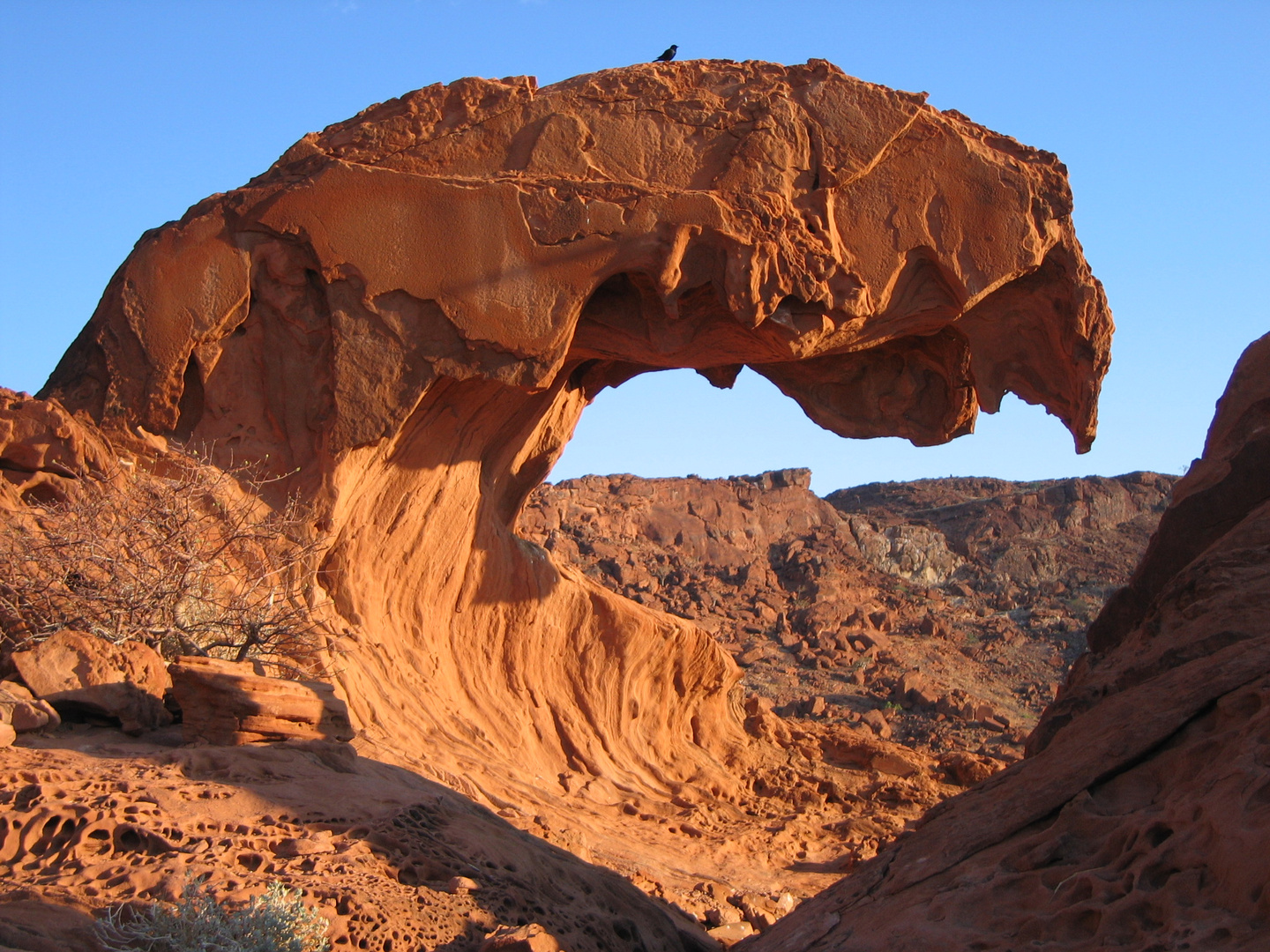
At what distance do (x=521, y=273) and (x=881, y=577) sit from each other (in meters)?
12.4

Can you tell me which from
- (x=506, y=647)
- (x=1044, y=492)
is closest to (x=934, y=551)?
(x=1044, y=492)

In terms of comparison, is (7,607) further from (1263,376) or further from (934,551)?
(934,551)

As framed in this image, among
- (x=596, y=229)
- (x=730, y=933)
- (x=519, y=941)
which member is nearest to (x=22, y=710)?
(x=519, y=941)

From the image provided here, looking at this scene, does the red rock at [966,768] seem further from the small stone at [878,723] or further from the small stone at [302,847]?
the small stone at [302,847]

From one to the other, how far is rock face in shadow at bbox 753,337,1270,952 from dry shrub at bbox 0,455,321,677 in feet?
10.4

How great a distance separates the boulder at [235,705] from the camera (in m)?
4.79

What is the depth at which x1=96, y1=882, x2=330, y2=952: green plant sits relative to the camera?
3.33 m

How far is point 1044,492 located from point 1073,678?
16.8 metres

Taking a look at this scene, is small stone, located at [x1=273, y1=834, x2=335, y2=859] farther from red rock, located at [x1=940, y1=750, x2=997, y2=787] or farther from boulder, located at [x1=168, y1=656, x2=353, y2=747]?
red rock, located at [x1=940, y1=750, x2=997, y2=787]

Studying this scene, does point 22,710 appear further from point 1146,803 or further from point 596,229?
point 1146,803

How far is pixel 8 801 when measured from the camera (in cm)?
399

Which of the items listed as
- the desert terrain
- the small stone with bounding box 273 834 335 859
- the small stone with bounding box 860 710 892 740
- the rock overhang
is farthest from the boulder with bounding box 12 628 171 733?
the small stone with bounding box 860 710 892 740

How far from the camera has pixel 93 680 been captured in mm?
4961

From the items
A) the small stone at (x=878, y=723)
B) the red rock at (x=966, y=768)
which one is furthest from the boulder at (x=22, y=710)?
the small stone at (x=878, y=723)
